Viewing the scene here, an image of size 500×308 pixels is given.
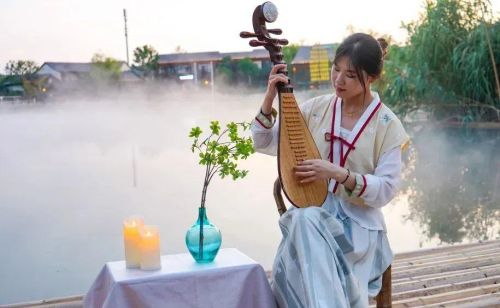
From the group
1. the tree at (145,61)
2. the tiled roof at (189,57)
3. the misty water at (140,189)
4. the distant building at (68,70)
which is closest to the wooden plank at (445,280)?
the misty water at (140,189)

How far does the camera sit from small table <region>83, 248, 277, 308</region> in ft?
5.15

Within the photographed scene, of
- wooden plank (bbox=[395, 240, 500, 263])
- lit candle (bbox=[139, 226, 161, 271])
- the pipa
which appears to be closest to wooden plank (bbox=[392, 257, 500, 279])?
wooden plank (bbox=[395, 240, 500, 263])

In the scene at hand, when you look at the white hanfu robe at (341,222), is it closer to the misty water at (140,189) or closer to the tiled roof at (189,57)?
the misty water at (140,189)

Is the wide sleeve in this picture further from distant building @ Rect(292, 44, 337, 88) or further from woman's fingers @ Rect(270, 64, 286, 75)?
distant building @ Rect(292, 44, 337, 88)

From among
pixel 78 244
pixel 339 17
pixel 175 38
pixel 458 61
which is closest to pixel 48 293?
pixel 78 244

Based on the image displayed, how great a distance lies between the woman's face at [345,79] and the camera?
5.69 ft

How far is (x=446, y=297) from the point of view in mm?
2348

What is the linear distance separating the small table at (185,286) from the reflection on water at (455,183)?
3756mm

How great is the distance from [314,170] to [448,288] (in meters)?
1.06

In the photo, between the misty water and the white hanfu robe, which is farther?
the misty water

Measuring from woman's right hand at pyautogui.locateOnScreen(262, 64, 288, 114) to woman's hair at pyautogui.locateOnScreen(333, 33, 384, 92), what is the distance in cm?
15

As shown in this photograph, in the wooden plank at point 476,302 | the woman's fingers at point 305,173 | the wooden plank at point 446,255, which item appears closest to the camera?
the woman's fingers at point 305,173

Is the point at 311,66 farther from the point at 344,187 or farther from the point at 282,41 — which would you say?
the point at 344,187

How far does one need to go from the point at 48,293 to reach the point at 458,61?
7030mm
